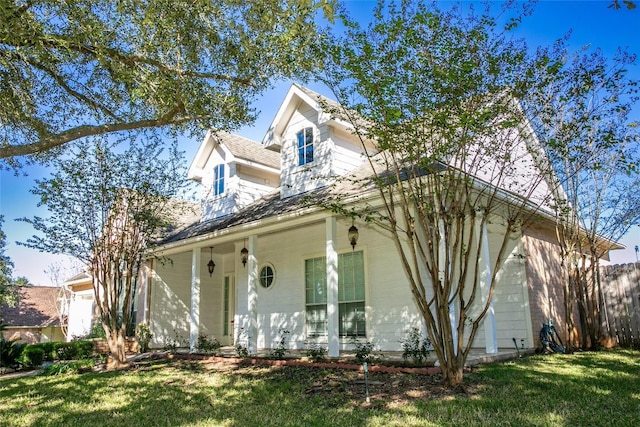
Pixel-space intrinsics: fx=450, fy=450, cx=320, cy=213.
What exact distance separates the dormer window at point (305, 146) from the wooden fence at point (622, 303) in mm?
7994

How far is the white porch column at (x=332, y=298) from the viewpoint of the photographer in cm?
859

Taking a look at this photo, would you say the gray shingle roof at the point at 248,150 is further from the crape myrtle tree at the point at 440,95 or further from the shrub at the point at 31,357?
the shrub at the point at 31,357

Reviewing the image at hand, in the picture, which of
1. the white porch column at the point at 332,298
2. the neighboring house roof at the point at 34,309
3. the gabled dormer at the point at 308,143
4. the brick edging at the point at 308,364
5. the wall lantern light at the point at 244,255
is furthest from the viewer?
the neighboring house roof at the point at 34,309

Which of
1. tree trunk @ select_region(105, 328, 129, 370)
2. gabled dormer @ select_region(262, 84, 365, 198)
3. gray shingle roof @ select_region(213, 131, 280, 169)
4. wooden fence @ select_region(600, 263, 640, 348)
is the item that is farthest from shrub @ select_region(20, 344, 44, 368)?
wooden fence @ select_region(600, 263, 640, 348)

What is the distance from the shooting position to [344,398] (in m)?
5.79

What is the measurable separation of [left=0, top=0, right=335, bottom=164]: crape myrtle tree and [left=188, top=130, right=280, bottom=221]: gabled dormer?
3.54 m

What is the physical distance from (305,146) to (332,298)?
4.59m

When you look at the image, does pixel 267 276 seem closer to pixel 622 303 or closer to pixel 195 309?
pixel 195 309

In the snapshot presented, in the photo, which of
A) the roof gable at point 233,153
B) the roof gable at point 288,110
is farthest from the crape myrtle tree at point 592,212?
the roof gable at point 233,153

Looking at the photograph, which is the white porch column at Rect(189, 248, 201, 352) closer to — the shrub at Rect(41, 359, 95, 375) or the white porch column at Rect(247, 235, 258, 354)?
the white porch column at Rect(247, 235, 258, 354)

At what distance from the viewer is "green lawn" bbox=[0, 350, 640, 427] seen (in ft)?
15.3

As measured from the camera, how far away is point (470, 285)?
A: 34.6 feet

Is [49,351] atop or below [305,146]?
below

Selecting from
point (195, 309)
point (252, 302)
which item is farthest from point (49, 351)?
point (252, 302)
